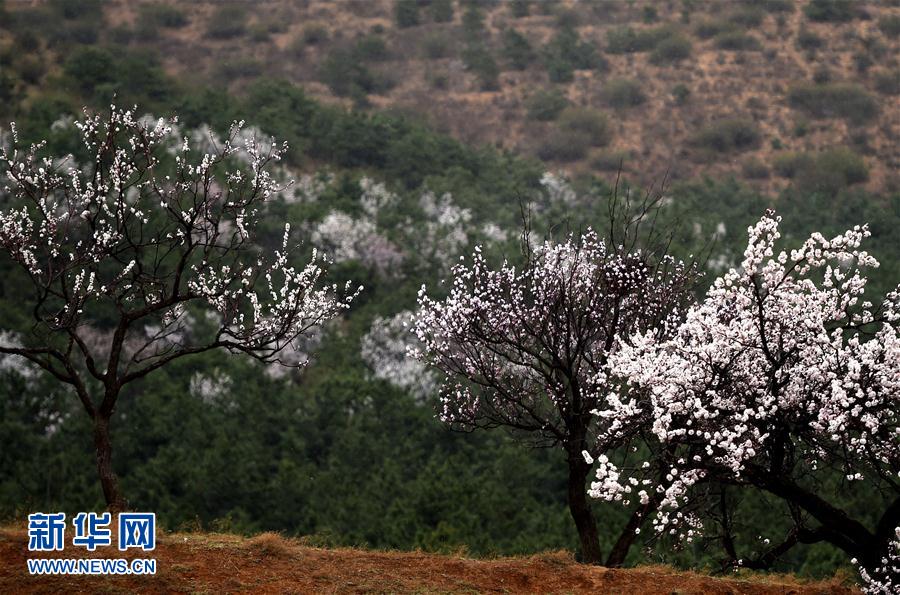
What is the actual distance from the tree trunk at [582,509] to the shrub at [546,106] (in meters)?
64.3

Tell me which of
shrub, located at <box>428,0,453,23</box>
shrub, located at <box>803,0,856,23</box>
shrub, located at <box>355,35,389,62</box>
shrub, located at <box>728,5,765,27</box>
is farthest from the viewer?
shrub, located at <box>428,0,453,23</box>

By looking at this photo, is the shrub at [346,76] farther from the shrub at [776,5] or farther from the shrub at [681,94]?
Answer: the shrub at [776,5]

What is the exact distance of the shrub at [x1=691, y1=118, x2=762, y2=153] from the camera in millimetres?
72875

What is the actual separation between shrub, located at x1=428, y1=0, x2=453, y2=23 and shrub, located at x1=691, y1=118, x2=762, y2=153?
2809 cm

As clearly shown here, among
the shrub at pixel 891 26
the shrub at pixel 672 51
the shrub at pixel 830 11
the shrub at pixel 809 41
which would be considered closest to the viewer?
the shrub at pixel 891 26

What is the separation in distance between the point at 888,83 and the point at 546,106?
80.4 ft

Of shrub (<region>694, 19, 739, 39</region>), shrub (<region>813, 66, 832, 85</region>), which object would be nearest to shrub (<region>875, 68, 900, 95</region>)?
shrub (<region>813, 66, 832, 85</region>)

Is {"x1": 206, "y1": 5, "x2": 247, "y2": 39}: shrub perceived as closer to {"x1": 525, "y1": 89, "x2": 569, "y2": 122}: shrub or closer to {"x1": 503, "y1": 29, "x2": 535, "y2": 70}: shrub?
{"x1": 503, "y1": 29, "x2": 535, "y2": 70}: shrub

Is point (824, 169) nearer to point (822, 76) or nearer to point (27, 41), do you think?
point (822, 76)

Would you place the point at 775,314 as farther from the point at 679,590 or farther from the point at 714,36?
the point at 714,36

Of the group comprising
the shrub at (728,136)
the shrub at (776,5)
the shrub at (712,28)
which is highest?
the shrub at (776,5)

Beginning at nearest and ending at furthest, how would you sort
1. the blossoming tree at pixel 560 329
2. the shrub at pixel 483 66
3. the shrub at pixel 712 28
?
the blossoming tree at pixel 560 329
the shrub at pixel 483 66
the shrub at pixel 712 28

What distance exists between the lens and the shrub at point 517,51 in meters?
83.5

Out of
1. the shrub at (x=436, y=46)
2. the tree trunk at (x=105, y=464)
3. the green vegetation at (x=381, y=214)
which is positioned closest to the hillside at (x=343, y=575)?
the tree trunk at (x=105, y=464)
